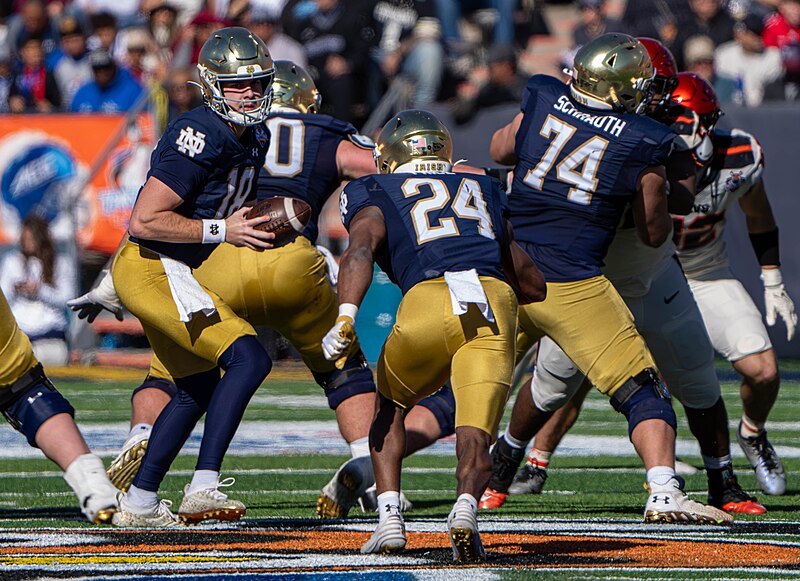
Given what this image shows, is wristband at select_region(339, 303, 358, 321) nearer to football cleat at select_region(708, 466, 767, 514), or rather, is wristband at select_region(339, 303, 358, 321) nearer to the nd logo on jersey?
the nd logo on jersey

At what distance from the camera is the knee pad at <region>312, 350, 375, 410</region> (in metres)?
6.10

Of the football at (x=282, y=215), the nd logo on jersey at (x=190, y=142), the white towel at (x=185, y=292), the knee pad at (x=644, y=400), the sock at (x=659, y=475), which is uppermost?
the nd logo on jersey at (x=190, y=142)

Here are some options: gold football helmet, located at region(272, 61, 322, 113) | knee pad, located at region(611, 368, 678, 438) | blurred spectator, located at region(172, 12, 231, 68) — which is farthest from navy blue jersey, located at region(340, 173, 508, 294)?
blurred spectator, located at region(172, 12, 231, 68)

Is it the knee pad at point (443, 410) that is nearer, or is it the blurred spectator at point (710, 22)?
the knee pad at point (443, 410)

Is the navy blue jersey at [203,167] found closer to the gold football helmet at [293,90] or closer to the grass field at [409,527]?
the gold football helmet at [293,90]

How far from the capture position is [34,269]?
42.9ft

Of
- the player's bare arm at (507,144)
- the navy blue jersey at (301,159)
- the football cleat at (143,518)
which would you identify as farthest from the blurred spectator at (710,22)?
the football cleat at (143,518)

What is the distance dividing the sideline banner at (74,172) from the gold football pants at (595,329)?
808 cm

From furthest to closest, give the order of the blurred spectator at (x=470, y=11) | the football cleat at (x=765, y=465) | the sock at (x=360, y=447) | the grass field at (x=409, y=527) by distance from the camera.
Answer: the blurred spectator at (x=470, y=11) < the football cleat at (x=765, y=465) < the sock at (x=360, y=447) < the grass field at (x=409, y=527)

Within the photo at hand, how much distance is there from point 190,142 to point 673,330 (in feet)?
7.06

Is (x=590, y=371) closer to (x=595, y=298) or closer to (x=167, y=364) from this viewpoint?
(x=595, y=298)

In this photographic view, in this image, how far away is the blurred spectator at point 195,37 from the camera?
14.0 m

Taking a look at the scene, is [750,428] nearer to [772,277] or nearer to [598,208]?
[772,277]

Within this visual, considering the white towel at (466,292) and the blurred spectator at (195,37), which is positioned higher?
the white towel at (466,292)
